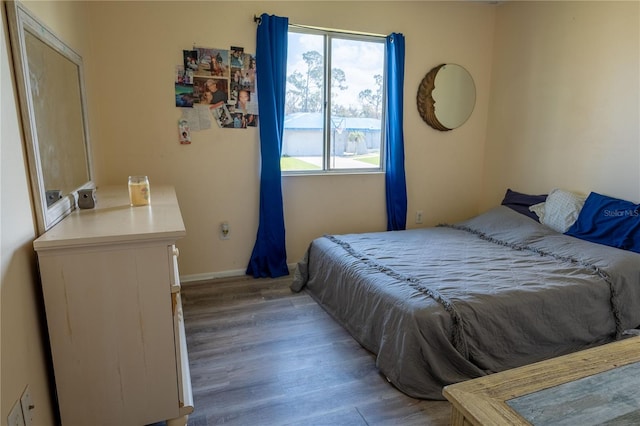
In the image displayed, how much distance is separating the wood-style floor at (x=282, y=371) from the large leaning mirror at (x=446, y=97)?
213cm

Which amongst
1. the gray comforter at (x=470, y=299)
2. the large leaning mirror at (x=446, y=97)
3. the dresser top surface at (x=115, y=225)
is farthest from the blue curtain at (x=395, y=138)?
the dresser top surface at (x=115, y=225)

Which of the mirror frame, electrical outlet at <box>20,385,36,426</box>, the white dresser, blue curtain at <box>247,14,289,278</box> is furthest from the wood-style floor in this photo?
the mirror frame

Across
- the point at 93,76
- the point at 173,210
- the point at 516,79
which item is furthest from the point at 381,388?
the point at 516,79

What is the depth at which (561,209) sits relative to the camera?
300 centimetres

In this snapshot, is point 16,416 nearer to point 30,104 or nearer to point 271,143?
point 30,104

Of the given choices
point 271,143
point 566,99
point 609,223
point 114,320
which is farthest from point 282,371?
point 566,99

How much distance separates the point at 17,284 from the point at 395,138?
2979 millimetres

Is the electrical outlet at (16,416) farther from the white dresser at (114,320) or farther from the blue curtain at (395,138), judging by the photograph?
the blue curtain at (395,138)

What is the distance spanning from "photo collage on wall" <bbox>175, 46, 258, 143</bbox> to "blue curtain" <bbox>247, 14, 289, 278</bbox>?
98mm

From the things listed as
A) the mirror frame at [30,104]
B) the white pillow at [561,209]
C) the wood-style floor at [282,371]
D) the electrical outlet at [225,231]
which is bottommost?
the wood-style floor at [282,371]

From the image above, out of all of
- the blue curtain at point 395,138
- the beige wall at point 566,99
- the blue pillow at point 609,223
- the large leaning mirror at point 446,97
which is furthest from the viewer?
the large leaning mirror at point 446,97

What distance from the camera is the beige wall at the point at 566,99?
274cm

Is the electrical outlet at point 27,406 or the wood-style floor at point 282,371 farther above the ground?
the electrical outlet at point 27,406

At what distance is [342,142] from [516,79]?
1.73 m
